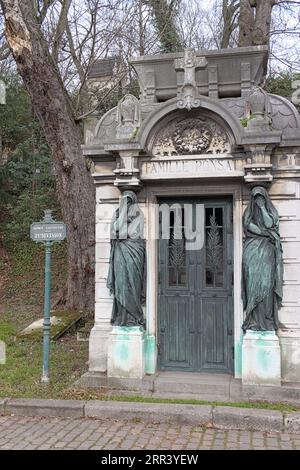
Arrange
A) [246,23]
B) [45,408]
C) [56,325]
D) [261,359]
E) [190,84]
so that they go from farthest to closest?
[246,23] → [56,325] → [190,84] → [261,359] → [45,408]

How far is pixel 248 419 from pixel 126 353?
175 cm

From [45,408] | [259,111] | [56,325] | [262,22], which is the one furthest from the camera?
[262,22]

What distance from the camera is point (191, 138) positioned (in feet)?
21.1

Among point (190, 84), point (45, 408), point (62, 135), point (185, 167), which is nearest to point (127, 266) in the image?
point (185, 167)

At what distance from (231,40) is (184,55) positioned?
12.1 metres

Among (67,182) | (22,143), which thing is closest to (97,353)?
(67,182)

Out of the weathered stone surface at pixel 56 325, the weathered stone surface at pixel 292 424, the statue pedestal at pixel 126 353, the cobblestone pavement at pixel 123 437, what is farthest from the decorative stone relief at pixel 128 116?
the weathered stone surface at pixel 56 325

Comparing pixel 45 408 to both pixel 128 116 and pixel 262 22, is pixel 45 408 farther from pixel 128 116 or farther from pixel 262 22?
pixel 262 22

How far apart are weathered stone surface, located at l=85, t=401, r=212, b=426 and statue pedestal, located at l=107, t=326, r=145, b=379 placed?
62cm

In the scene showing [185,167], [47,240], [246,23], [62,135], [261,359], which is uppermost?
[246,23]

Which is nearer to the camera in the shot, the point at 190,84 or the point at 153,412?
the point at 153,412

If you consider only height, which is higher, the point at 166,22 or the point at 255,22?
the point at 166,22

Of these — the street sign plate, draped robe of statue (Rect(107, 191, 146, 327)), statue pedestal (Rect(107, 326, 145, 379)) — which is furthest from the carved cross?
statue pedestal (Rect(107, 326, 145, 379))

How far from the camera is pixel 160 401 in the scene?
573 centimetres
